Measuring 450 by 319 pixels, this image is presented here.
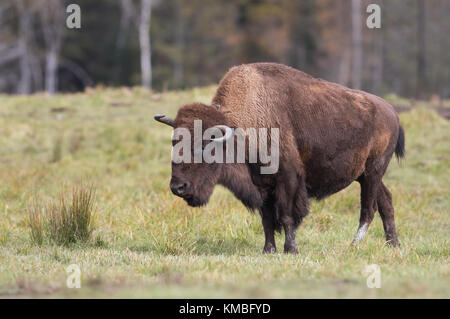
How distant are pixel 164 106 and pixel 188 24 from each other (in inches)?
1165

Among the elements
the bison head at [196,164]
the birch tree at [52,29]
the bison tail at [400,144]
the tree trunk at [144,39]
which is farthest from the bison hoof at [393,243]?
the birch tree at [52,29]

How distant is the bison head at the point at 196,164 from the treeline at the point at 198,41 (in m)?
26.6

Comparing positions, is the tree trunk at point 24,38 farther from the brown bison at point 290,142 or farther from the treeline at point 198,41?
the brown bison at point 290,142

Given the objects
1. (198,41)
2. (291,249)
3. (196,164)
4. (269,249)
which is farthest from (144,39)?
(196,164)

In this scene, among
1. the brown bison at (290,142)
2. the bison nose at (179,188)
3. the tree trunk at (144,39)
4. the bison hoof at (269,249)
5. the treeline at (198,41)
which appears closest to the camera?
the bison nose at (179,188)

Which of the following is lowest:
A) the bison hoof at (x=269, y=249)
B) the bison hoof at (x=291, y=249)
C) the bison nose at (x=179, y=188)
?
the bison hoof at (x=269, y=249)

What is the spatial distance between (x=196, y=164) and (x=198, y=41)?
42572mm

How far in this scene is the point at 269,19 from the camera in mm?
40812

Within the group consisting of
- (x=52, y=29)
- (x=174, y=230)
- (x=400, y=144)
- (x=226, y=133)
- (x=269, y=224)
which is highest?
(x=52, y=29)

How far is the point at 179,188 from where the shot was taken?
784 centimetres

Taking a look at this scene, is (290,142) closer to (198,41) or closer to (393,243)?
(393,243)

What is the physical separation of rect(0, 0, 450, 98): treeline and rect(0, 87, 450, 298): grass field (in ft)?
61.9

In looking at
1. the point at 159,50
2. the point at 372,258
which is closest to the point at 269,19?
the point at 159,50

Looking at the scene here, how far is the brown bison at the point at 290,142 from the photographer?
27.1 feet
